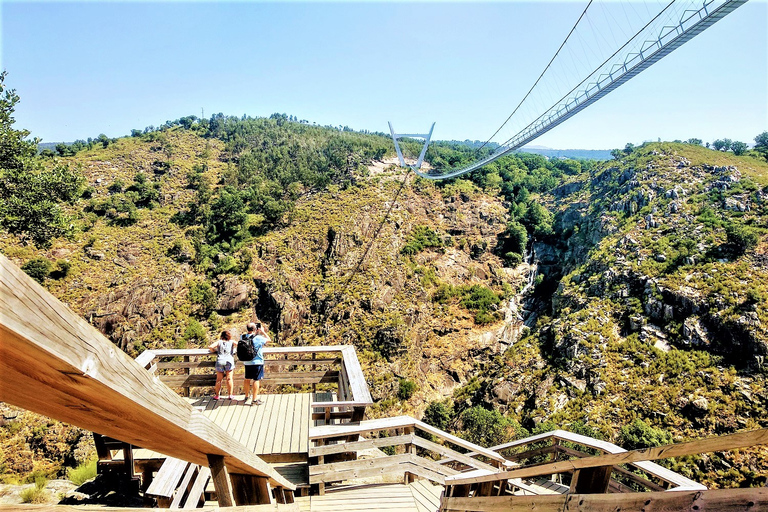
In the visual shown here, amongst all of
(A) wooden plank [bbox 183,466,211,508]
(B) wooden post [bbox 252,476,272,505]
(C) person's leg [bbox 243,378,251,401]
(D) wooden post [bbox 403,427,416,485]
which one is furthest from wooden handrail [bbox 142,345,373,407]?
(B) wooden post [bbox 252,476,272,505]

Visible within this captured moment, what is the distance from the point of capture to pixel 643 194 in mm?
36375

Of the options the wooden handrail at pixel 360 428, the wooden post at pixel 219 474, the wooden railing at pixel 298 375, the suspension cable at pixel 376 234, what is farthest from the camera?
the suspension cable at pixel 376 234

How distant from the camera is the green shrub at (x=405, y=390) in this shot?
2466 centimetres

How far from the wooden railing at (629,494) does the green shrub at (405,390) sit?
2356 cm

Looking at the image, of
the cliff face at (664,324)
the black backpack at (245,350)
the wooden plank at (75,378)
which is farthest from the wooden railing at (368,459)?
the cliff face at (664,324)

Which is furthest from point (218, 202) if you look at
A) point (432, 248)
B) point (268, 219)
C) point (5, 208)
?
point (5, 208)

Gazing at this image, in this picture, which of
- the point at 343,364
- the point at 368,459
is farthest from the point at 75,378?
the point at 343,364

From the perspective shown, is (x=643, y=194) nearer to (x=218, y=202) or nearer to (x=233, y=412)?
(x=218, y=202)

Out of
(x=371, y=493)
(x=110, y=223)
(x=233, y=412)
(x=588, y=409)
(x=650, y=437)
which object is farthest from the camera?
(x=110, y=223)

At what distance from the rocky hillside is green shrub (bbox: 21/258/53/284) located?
0.11m

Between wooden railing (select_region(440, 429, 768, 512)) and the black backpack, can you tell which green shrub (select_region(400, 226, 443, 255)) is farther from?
wooden railing (select_region(440, 429, 768, 512))

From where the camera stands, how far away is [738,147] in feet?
155

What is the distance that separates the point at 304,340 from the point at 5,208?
19.9 m

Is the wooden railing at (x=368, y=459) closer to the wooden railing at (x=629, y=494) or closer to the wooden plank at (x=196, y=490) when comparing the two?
the wooden plank at (x=196, y=490)
